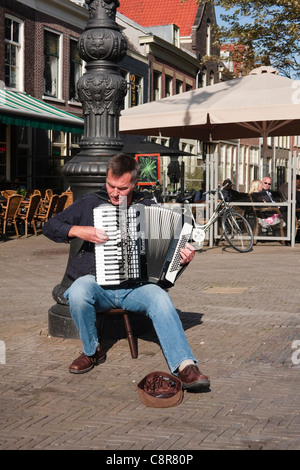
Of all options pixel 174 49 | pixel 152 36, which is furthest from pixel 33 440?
pixel 174 49

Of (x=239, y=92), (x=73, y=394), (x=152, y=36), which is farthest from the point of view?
(x=152, y=36)

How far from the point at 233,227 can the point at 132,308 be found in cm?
746

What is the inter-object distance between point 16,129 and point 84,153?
572 inches

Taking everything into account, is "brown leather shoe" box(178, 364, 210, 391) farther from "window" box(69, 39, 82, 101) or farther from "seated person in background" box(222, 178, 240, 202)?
"window" box(69, 39, 82, 101)

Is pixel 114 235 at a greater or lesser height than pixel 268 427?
greater

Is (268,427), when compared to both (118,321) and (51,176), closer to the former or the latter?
(118,321)

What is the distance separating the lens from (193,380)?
4098 mm

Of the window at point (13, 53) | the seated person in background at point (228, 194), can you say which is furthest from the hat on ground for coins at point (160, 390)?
the window at point (13, 53)

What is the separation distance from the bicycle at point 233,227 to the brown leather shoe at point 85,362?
710 centimetres

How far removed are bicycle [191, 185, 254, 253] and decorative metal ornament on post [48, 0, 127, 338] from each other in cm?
634

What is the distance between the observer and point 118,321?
5.45 meters

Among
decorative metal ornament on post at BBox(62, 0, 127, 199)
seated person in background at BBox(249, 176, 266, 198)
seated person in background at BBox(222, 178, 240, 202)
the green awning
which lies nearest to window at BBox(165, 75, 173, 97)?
the green awning

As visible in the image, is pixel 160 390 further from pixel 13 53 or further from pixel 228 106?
pixel 13 53

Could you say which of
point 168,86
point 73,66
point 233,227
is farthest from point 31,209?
point 168,86
